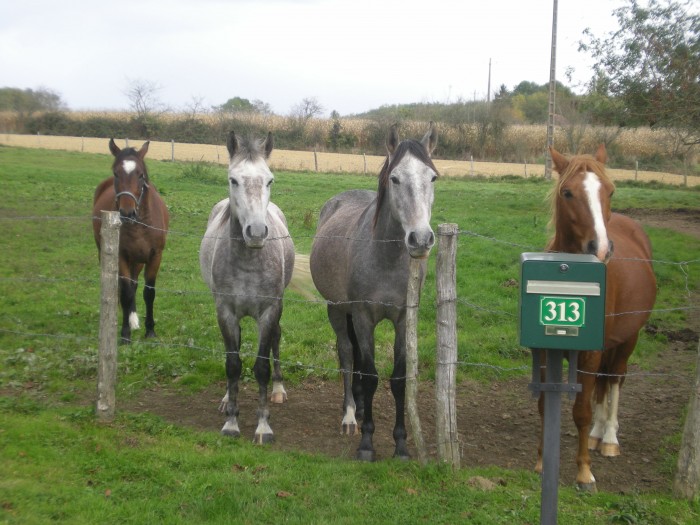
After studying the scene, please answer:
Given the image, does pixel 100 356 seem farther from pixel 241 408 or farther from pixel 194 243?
pixel 194 243

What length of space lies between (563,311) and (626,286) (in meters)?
2.36

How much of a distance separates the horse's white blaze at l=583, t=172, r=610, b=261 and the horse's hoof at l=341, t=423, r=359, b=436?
2.59m

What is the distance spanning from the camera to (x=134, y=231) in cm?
784

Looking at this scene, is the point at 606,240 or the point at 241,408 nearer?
the point at 606,240

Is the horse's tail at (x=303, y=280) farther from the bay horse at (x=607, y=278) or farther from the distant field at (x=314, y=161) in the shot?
the distant field at (x=314, y=161)

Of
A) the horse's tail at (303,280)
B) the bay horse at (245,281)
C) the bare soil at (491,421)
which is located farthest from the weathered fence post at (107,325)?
the horse's tail at (303,280)

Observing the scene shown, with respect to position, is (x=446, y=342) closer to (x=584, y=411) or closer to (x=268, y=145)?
(x=584, y=411)

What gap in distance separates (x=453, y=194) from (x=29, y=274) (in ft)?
44.9

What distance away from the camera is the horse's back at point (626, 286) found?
4.50 m

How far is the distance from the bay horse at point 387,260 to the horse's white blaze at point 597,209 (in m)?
1.03

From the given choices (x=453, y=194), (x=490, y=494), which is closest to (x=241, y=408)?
(x=490, y=494)

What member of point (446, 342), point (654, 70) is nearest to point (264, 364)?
point (446, 342)

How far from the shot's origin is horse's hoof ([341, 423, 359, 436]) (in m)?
5.38

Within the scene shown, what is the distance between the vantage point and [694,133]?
1466 cm
